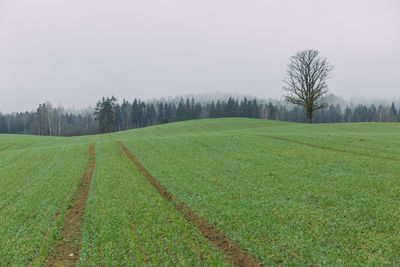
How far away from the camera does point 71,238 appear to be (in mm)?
9000

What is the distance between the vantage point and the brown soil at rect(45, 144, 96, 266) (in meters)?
7.64

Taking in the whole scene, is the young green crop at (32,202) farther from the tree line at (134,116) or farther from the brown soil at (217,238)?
the tree line at (134,116)

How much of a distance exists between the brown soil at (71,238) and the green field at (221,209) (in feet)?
0.70

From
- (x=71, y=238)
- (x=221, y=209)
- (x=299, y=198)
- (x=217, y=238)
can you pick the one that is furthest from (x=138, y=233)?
(x=299, y=198)

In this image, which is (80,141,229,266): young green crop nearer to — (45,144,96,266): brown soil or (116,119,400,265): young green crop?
(45,144,96,266): brown soil

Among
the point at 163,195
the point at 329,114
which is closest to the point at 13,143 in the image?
the point at 163,195

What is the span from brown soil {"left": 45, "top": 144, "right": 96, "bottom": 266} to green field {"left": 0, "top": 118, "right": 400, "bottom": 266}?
0.21 metres

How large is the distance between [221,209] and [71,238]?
624 cm

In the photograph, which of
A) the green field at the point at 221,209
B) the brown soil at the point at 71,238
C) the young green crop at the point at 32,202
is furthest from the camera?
the young green crop at the point at 32,202

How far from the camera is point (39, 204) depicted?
12.3m

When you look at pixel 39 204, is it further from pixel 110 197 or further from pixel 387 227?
pixel 387 227

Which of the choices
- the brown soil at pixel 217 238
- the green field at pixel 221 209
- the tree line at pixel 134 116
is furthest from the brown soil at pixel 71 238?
the tree line at pixel 134 116

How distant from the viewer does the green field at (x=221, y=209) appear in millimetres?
7434

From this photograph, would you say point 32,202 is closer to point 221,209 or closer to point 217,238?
point 221,209
